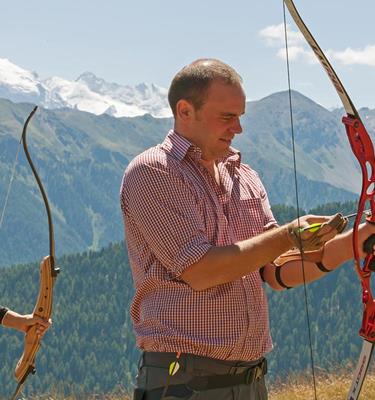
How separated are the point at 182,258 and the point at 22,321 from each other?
1517 mm


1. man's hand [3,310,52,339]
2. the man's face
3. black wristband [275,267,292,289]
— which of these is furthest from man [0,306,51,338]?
the man's face

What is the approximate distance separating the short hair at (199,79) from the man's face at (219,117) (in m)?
0.02

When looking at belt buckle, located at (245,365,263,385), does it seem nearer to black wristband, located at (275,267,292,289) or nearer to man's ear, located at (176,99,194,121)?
black wristband, located at (275,267,292,289)

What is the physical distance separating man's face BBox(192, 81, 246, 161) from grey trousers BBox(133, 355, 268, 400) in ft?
2.74

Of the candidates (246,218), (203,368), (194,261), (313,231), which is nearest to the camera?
(313,231)

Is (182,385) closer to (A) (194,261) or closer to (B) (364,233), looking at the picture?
(A) (194,261)

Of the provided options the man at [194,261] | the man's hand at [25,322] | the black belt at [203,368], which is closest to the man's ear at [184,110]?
the man at [194,261]

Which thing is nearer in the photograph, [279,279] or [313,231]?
[313,231]

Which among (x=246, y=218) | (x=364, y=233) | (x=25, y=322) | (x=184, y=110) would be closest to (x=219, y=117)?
(x=184, y=110)

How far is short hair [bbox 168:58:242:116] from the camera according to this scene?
12.5 ft

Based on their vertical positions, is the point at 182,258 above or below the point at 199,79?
below

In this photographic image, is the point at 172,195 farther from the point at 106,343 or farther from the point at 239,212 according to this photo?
the point at 106,343

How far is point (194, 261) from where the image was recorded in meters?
3.62

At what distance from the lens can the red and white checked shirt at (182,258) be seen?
3729mm
